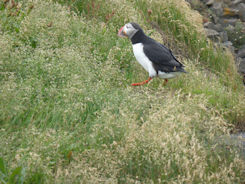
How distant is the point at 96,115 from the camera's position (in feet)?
14.8

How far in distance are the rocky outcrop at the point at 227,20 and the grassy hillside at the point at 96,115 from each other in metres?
3.72

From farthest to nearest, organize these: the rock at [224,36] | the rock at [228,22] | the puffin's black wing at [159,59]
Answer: the rock at [228,22] → the rock at [224,36] → the puffin's black wing at [159,59]

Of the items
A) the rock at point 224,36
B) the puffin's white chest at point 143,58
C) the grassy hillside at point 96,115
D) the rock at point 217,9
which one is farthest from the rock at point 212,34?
the puffin's white chest at point 143,58

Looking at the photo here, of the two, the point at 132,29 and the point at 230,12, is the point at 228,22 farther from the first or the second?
the point at 132,29

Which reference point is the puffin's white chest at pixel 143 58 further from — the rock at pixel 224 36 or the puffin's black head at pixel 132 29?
the rock at pixel 224 36

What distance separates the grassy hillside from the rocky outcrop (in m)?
3.72

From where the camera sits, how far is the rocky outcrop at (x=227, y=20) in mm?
11278

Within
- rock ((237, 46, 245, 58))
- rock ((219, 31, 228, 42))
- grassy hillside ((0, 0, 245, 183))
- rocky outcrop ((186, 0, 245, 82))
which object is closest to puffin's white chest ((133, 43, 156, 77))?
grassy hillside ((0, 0, 245, 183))

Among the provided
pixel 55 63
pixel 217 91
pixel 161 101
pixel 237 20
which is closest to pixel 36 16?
pixel 55 63

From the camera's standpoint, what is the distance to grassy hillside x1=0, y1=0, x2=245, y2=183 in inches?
131

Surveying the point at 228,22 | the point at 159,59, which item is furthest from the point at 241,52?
the point at 159,59

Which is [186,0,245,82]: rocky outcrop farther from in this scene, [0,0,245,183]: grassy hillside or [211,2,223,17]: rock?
[0,0,245,183]: grassy hillside

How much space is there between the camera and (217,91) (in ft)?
19.8

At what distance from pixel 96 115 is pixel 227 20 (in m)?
9.24
